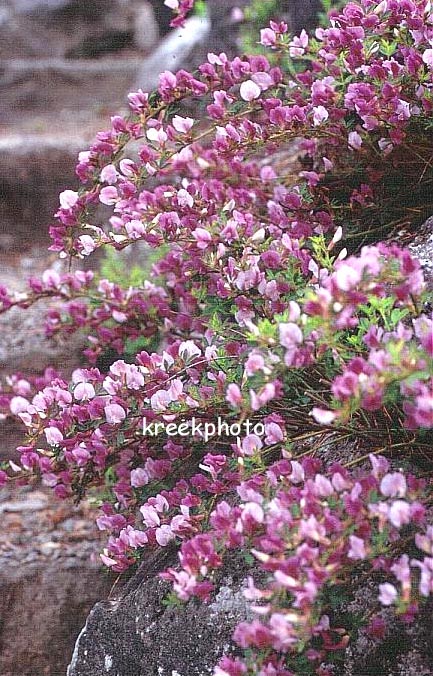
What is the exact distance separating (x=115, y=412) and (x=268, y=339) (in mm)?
353

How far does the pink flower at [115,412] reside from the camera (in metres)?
1.29

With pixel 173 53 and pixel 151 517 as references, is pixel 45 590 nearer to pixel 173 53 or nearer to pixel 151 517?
pixel 151 517

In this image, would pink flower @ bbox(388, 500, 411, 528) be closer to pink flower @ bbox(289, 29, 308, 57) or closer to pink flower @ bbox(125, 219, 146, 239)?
pink flower @ bbox(125, 219, 146, 239)

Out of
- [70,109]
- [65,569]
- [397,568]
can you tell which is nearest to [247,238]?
[397,568]

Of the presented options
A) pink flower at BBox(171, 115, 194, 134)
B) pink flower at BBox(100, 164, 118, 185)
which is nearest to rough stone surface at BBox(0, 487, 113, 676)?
pink flower at BBox(100, 164, 118, 185)

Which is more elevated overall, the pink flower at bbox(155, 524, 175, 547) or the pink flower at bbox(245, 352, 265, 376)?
the pink flower at bbox(245, 352, 265, 376)

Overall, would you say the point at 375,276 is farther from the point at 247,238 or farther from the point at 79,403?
the point at 79,403

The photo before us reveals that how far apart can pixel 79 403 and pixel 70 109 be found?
3.33 metres

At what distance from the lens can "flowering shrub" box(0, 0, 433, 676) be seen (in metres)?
0.97

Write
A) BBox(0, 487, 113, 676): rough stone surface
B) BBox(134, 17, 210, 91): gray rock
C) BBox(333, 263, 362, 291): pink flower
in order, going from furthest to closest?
BBox(134, 17, 210, 91): gray rock
BBox(0, 487, 113, 676): rough stone surface
BBox(333, 263, 362, 291): pink flower

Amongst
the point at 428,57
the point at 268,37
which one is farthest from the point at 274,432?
the point at 268,37

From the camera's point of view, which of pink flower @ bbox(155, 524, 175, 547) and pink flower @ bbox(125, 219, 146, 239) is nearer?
pink flower @ bbox(155, 524, 175, 547)

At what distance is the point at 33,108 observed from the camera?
4.46 metres

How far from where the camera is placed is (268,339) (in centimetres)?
104
